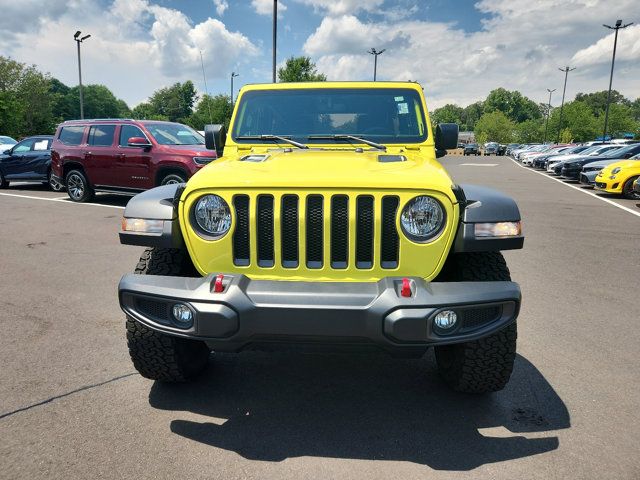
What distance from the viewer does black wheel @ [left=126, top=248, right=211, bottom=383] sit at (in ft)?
9.53

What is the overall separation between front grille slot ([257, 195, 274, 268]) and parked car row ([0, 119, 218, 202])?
795 cm

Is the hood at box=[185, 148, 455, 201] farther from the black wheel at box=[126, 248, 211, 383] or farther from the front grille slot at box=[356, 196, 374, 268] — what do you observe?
the black wheel at box=[126, 248, 211, 383]

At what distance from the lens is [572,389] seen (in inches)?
128

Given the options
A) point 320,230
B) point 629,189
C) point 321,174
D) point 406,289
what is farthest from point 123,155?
point 629,189

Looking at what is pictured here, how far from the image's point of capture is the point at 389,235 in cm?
259

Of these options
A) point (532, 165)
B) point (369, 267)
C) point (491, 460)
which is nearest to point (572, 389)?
point (491, 460)

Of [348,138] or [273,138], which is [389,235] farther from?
[273,138]

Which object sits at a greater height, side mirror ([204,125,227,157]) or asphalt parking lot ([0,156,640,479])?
side mirror ([204,125,227,157])

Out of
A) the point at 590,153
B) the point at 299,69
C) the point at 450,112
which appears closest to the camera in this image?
the point at 590,153

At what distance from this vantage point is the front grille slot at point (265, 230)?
2604 millimetres

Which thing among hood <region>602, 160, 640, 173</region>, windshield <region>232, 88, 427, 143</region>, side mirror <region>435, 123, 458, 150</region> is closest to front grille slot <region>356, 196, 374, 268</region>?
windshield <region>232, 88, 427, 143</region>

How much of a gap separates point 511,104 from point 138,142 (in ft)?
514

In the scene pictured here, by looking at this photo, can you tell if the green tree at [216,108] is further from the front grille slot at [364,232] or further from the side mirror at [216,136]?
the front grille slot at [364,232]

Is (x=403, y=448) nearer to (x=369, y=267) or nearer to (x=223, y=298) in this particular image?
(x=369, y=267)
